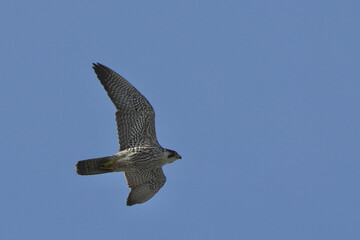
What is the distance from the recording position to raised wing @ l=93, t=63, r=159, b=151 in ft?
57.6

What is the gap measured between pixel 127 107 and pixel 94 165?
5.29 ft

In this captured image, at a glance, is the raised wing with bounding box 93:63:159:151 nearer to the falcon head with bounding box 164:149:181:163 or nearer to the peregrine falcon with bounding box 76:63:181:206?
the peregrine falcon with bounding box 76:63:181:206

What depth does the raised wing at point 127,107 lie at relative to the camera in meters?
17.6

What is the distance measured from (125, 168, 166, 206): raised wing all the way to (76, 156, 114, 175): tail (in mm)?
1364

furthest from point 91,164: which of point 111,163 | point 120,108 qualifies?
point 120,108

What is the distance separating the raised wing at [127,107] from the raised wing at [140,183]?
106cm

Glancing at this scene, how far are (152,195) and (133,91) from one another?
281 cm

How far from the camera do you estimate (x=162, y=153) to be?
17.6 meters

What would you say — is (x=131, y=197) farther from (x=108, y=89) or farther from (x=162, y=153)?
(x=108, y=89)

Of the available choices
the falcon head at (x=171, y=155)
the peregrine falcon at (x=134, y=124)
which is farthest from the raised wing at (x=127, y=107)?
the falcon head at (x=171, y=155)

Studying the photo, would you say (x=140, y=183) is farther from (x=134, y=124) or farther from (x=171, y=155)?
(x=134, y=124)

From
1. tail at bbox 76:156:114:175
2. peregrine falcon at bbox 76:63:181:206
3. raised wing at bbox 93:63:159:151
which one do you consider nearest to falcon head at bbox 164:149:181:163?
peregrine falcon at bbox 76:63:181:206

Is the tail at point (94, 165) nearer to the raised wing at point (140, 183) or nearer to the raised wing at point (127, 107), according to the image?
the raised wing at point (127, 107)

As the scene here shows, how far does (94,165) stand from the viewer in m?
17.1
